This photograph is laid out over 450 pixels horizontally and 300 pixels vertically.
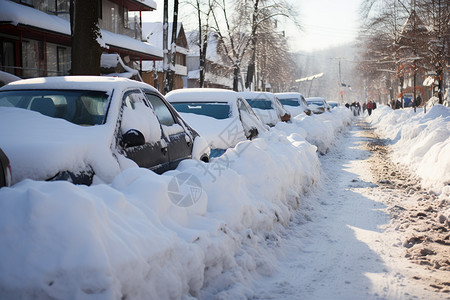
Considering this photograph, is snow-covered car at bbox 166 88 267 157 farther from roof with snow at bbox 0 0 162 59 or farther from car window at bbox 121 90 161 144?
roof with snow at bbox 0 0 162 59

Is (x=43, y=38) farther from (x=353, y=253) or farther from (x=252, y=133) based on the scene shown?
(x=353, y=253)

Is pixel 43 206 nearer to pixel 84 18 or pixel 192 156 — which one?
pixel 192 156

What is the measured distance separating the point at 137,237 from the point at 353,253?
10.0 ft

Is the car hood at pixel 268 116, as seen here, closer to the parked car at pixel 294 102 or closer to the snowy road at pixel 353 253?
the snowy road at pixel 353 253

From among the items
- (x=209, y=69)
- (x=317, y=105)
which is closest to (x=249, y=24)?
(x=317, y=105)

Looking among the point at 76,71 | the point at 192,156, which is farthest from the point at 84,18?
the point at 192,156

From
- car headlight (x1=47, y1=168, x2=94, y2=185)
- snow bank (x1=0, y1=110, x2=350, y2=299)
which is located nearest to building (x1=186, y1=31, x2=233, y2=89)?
snow bank (x1=0, y1=110, x2=350, y2=299)

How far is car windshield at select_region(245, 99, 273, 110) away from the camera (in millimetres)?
16370

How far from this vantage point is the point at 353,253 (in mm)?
5516

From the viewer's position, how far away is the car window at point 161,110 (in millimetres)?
6203

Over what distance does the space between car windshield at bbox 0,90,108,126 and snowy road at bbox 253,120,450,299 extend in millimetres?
2324

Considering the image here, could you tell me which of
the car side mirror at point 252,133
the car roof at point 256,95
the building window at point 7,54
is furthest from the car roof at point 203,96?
the building window at point 7,54

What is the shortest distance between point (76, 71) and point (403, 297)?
8244mm

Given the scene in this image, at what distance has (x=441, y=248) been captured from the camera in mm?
5586
